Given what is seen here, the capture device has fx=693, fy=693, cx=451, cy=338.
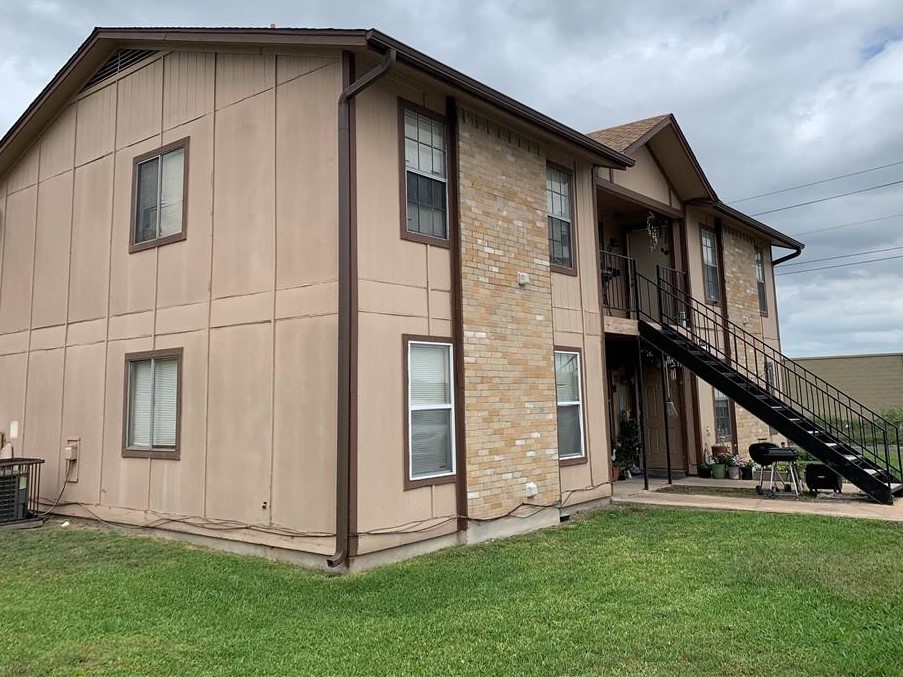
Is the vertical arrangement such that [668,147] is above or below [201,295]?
above

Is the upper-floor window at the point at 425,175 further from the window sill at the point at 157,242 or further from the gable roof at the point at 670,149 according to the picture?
the gable roof at the point at 670,149

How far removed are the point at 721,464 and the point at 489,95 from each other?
9.15 meters

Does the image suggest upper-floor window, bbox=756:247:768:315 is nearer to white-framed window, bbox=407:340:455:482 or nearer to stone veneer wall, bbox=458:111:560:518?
stone veneer wall, bbox=458:111:560:518

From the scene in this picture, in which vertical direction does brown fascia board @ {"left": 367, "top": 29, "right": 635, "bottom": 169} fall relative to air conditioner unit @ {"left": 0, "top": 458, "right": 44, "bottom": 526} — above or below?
above

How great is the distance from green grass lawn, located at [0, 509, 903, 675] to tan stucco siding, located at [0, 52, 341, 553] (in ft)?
3.47

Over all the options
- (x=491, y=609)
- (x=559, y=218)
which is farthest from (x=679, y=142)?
(x=491, y=609)

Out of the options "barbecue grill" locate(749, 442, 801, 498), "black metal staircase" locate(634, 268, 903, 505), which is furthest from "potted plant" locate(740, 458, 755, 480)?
"barbecue grill" locate(749, 442, 801, 498)

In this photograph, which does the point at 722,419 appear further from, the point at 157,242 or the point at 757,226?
the point at 157,242

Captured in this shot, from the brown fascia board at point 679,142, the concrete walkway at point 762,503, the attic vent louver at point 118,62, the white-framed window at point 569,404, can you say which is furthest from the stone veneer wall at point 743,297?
the attic vent louver at point 118,62

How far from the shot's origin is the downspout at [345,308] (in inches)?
269

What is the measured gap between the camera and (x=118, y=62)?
408 inches

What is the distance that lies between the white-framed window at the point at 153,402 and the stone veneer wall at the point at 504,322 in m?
3.75

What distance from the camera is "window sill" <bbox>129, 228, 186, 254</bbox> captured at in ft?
29.6

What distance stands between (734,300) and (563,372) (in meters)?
7.95
